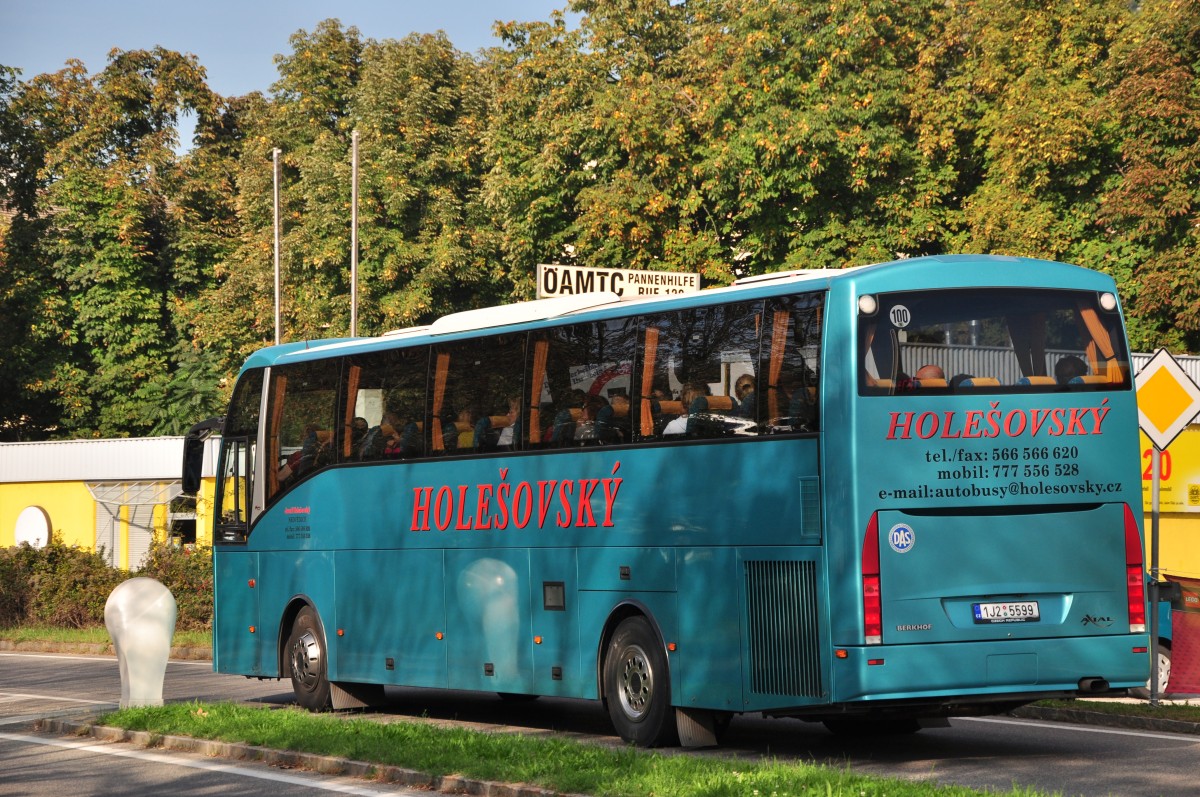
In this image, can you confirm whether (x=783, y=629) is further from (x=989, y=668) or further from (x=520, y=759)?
(x=520, y=759)

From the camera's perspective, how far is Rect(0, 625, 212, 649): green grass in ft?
97.9

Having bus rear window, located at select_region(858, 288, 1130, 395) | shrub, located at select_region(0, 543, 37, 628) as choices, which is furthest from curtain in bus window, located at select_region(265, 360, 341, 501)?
shrub, located at select_region(0, 543, 37, 628)

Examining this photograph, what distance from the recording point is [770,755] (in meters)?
13.0

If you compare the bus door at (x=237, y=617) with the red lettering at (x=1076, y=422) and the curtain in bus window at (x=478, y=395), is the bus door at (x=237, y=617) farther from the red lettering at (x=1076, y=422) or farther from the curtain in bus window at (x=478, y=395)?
the red lettering at (x=1076, y=422)

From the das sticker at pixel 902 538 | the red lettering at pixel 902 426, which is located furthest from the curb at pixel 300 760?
the red lettering at pixel 902 426

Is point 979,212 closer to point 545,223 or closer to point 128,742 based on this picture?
point 545,223

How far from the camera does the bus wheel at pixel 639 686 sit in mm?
13438

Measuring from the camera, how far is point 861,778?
33.4ft

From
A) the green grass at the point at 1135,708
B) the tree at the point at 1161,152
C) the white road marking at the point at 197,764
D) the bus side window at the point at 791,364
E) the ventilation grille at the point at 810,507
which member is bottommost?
the white road marking at the point at 197,764

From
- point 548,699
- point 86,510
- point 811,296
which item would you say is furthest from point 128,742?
point 86,510

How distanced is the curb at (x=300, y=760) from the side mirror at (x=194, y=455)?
3.32m

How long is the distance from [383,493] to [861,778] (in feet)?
26.0

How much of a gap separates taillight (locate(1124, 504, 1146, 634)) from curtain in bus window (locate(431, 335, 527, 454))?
526 cm

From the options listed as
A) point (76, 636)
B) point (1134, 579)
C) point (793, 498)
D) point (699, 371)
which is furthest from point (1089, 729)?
point (76, 636)
